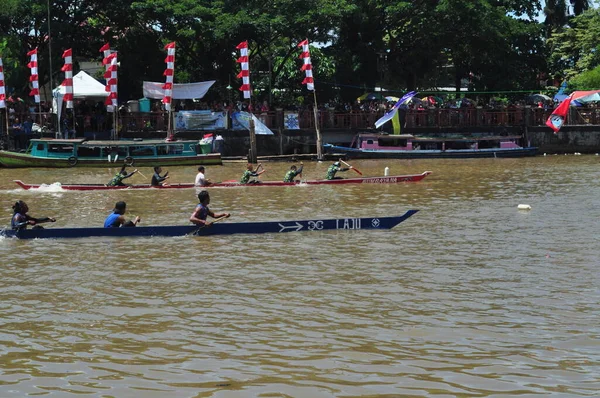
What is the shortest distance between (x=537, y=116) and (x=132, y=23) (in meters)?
21.1

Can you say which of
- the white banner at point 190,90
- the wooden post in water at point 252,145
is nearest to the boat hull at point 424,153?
the wooden post in water at point 252,145

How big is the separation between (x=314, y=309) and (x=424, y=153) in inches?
1145

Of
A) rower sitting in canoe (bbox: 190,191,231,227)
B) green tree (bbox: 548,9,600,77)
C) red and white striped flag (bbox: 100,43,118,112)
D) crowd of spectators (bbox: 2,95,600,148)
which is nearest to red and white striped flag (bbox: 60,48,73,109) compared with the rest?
red and white striped flag (bbox: 100,43,118,112)

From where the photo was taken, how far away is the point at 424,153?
135 ft

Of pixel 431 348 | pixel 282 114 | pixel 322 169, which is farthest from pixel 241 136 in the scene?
pixel 431 348

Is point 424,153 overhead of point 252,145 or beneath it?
beneath

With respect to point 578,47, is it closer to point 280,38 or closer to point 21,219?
point 280,38

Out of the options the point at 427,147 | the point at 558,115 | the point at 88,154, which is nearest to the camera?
the point at 88,154

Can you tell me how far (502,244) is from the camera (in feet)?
60.2

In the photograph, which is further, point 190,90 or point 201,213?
point 190,90

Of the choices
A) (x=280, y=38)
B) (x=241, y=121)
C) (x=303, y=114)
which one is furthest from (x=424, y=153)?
(x=280, y=38)

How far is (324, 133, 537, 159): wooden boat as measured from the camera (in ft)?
135

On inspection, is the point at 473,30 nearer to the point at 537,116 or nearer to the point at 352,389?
the point at 537,116

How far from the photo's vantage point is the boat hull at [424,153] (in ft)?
134
